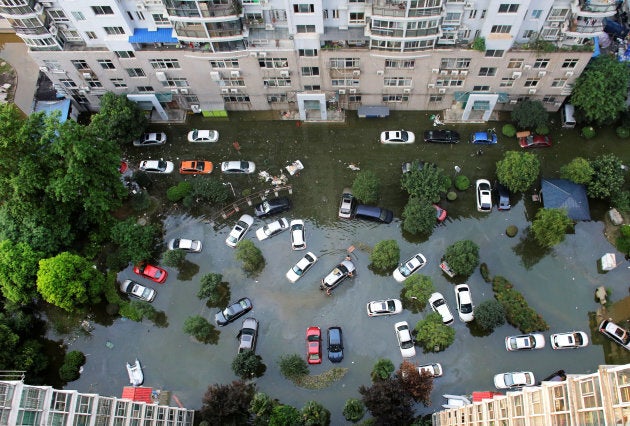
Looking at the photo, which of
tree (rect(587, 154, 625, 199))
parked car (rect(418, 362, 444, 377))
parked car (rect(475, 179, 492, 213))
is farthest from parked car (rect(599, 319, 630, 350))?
parked car (rect(418, 362, 444, 377))

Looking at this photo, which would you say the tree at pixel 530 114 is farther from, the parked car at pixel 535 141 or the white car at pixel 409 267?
the white car at pixel 409 267

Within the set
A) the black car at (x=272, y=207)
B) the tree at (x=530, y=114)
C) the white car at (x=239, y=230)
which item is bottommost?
the white car at (x=239, y=230)

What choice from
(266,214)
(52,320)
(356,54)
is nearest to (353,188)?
(266,214)

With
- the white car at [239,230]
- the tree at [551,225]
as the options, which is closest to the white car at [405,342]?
the tree at [551,225]

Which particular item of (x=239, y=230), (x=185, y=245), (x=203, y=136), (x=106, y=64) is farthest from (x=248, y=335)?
(x=106, y=64)

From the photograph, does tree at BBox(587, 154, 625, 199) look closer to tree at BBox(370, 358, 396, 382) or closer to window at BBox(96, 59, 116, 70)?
tree at BBox(370, 358, 396, 382)

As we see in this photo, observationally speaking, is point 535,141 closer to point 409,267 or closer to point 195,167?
point 409,267
